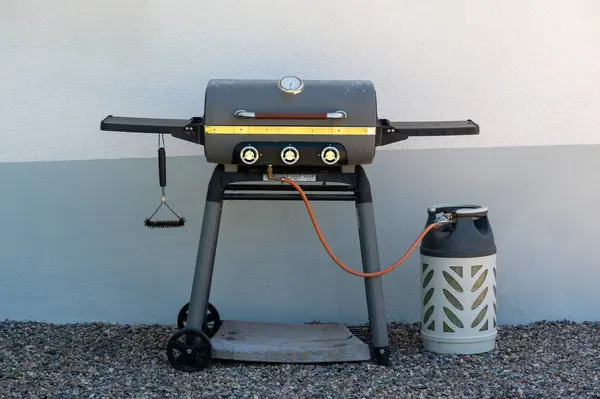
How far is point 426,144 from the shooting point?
4.82m

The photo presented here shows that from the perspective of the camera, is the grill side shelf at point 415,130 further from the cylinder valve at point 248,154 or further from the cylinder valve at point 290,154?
the cylinder valve at point 248,154

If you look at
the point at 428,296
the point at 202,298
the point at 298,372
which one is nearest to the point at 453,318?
the point at 428,296

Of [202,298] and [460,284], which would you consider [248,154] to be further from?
[460,284]

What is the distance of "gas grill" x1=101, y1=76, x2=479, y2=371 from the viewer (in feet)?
12.9

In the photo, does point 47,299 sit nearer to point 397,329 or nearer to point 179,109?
point 179,109

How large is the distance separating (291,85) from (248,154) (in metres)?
0.37

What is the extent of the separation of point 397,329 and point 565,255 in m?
1.02

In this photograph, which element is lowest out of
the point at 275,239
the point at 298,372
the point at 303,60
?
the point at 298,372

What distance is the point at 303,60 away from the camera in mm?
4742

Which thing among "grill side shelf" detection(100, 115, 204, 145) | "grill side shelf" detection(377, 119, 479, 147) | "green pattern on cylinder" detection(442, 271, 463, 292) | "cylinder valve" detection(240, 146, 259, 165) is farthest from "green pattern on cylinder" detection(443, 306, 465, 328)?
"grill side shelf" detection(100, 115, 204, 145)

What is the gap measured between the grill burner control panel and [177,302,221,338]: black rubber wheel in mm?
971

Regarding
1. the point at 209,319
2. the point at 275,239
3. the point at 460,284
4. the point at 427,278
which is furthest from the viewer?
the point at 275,239

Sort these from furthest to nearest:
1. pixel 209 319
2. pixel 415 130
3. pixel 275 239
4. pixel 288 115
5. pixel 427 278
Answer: pixel 275 239 < pixel 209 319 < pixel 427 278 < pixel 415 130 < pixel 288 115

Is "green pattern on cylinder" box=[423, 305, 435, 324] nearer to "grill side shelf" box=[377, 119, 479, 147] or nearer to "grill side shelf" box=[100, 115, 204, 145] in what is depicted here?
"grill side shelf" box=[377, 119, 479, 147]
